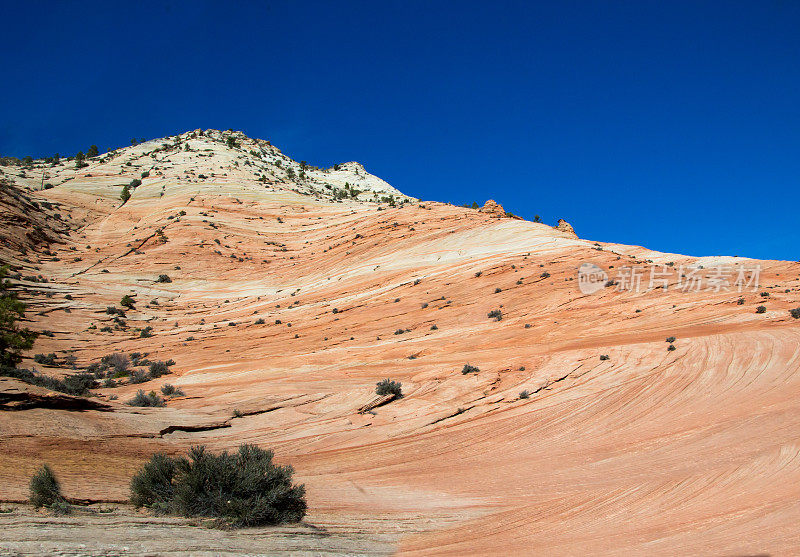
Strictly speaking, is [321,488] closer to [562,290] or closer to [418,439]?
[418,439]

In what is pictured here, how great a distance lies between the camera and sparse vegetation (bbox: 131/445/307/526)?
6.93 meters

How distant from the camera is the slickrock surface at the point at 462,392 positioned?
7707mm

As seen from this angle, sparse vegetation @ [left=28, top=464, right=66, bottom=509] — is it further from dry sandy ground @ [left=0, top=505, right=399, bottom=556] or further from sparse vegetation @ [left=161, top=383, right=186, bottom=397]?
sparse vegetation @ [left=161, top=383, right=186, bottom=397]

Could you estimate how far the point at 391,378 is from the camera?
1703 centimetres

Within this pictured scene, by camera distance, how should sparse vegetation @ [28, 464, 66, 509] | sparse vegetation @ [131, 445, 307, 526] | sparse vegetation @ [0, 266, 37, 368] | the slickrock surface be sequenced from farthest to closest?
sparse vegetation @ [0, 266, 37, 368], the slickrock surface, sparse vegetation @ [131, 445, 307, 526], sparse vegetation @ [28, 464, 66, 509]

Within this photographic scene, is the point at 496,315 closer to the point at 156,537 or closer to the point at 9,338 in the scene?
the point at 156,537

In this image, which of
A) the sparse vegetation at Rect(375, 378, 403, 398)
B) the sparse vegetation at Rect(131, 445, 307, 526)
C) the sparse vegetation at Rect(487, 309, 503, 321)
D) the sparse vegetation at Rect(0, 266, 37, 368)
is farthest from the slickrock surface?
the sparse vegetation at Rect(0, 266, 37, 368)

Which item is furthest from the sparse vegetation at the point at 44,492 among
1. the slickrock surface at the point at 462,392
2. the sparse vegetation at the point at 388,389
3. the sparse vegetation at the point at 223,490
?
the sparse vegetation at the point at 388,389

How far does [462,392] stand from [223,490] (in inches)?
359

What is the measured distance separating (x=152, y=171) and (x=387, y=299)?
173 ft

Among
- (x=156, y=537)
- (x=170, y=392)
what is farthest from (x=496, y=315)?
(x=156, y=537)

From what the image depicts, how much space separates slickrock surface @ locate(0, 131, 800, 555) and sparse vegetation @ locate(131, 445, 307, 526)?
60 centimetres

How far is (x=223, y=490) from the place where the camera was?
7324mm

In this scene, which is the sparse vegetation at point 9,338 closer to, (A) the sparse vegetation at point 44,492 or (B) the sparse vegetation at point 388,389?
(A) the sparse vegetation at point 44,492
